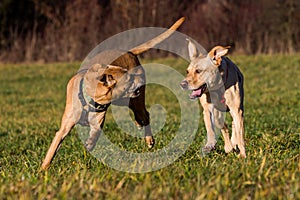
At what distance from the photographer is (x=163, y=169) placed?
417 centimetres

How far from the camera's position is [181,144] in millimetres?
6848

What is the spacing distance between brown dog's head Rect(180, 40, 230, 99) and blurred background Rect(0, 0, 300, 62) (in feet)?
73.5

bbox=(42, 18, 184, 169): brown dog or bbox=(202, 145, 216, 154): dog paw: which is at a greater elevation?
bbox=(42, 18, 184, 169): brown dog

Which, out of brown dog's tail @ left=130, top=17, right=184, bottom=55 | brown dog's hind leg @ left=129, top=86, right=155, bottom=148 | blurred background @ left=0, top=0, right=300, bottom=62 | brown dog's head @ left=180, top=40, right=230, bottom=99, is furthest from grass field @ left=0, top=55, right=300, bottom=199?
blurred background @ left=0, top=0, right=300, bottom=62

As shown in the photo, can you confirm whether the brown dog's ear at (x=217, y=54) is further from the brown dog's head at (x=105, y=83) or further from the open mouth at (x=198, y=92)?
the brown dog's head at (x=105, y=83)

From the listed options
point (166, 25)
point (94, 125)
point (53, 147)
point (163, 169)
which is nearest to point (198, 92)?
point (94, 125)

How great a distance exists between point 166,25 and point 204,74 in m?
25.4

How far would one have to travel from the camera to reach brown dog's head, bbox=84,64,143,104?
19.0 ft

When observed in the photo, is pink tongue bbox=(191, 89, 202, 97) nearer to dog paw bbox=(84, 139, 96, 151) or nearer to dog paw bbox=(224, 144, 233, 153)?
dog paw bbox=(224, 144, 233, 153)

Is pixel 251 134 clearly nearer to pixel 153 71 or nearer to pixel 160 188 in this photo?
pixel 160 188

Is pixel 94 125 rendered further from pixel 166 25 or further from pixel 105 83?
pixel 166 25

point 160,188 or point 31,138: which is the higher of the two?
point 160,188

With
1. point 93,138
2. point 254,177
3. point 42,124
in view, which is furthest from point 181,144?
point 42,124

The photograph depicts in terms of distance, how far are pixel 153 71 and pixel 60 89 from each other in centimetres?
449
